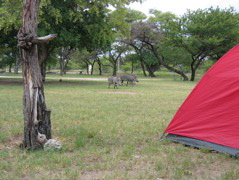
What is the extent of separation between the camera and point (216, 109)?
473 cm

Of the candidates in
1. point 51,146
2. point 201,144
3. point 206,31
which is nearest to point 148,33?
point 206,31

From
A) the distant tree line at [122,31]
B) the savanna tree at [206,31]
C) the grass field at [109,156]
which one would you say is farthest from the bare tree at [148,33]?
the grass field at [109,156]

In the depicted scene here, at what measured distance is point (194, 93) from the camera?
514cm

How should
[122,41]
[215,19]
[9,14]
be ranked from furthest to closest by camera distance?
1. [122,41]
2. [215,19]
3. [9,14]

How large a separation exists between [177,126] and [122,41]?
39462 mm

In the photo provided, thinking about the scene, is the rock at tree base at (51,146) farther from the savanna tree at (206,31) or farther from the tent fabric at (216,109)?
the savanna tree at (206,31)

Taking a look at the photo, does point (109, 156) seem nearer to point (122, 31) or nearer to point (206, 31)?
point (122, 31)

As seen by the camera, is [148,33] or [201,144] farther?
[148,33]

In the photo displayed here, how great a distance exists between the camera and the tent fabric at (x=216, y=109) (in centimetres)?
451

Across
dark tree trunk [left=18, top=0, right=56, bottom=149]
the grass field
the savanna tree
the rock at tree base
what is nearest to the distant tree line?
the savanna tree

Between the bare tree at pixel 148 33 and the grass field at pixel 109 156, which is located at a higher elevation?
the bare tree at pixel 148 33

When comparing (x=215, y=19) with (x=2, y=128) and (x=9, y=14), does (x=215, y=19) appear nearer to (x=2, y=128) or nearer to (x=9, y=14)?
(x=9, y=14)

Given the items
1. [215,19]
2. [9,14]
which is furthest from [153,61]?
[9,14]

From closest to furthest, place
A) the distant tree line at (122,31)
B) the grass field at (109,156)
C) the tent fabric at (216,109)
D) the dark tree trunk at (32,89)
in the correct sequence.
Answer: the grass field at (109,156) → the dark tree trunk at (32,89) → the tent fabric at (216,109) → the distant tree line at (122,31)
